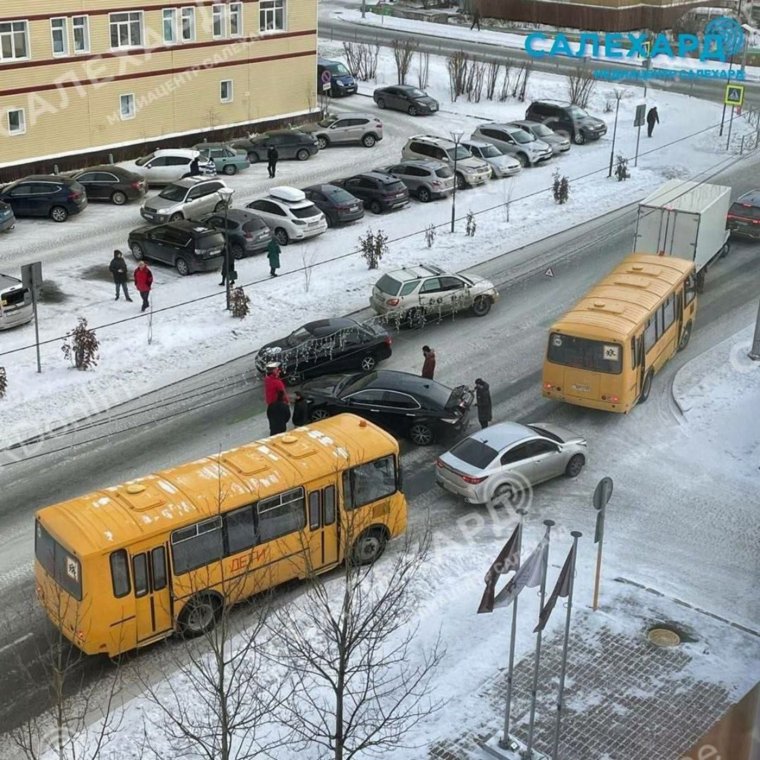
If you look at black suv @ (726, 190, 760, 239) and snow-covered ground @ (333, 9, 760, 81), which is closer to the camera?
black suv @ (726, 190, 760, 239)

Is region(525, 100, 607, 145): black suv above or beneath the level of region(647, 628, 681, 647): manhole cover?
above

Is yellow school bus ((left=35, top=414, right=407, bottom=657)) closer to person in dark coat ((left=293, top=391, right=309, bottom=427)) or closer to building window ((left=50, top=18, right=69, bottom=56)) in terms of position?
person in dark coat ((left=293, top=391, right=309, bottom=427))

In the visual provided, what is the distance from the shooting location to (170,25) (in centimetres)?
4409

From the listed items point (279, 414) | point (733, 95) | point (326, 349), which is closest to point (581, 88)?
point (733, 95)

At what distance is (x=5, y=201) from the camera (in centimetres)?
3666

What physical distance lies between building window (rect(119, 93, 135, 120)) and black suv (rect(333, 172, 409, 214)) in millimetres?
10005

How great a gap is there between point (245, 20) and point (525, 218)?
16.4m

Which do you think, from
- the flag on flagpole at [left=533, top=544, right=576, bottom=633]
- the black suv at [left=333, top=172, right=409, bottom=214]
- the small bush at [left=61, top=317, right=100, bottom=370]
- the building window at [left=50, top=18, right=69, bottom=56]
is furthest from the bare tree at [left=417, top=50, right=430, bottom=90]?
the flag on flagpole at [left=533, top=544, right=576, bottom=633]

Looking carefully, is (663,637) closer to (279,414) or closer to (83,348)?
(279,414)

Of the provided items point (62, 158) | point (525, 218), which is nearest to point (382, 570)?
point (525, 218)

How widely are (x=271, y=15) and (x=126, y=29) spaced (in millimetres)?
7769

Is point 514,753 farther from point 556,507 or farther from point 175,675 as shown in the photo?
point 556,507

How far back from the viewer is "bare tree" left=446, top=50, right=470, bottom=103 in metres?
54.8

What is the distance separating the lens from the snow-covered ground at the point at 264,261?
84.5 ft
